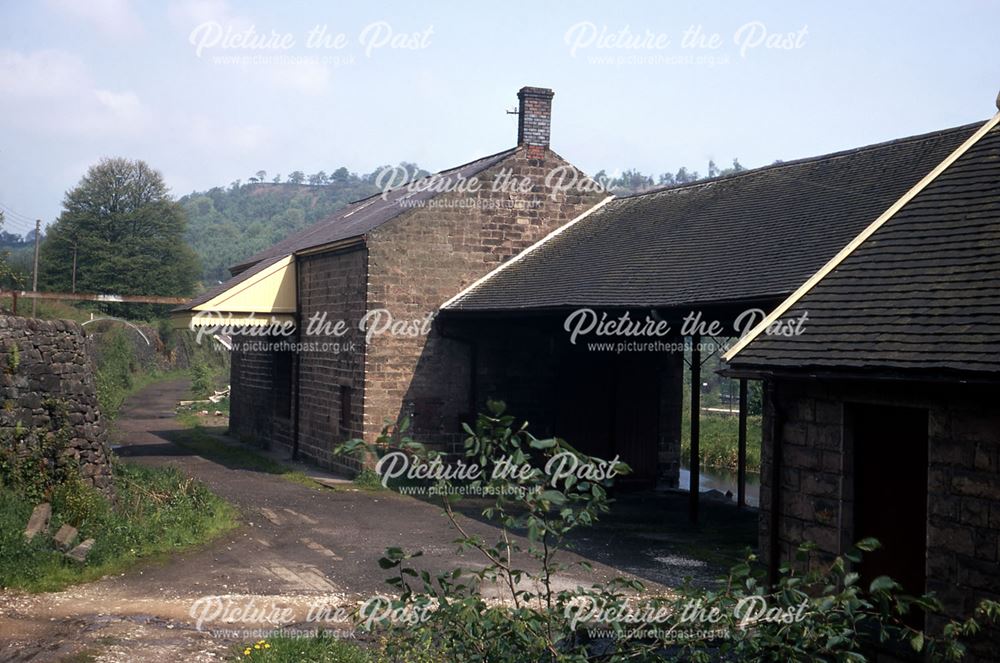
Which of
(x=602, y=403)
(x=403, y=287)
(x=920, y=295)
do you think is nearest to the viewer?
(x=920, y=295)

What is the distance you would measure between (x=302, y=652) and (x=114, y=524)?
4754 mm

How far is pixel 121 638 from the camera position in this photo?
7.85m

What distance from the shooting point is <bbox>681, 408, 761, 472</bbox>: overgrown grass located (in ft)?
81.5

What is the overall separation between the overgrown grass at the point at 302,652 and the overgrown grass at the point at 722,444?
16.8m

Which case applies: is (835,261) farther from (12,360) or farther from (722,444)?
(722,444)

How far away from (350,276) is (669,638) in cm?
1422

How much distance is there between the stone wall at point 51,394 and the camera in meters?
10.8

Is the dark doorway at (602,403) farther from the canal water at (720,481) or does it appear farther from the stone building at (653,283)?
the canal water at (720,481)

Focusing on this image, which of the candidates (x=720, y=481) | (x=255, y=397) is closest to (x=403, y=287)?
(x=255, y=397)

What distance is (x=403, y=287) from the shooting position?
17516 millimetres

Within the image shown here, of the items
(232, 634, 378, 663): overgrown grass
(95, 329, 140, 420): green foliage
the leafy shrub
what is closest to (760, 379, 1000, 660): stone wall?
(232, 634, 378, 663): overgrown grass

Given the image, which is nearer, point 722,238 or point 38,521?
point 38,521

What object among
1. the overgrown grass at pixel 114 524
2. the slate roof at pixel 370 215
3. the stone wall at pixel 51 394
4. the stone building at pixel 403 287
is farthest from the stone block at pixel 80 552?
the slate roof at pixel 370 215

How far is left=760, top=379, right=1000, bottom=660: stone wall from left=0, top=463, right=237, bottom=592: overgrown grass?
6.84 metres
